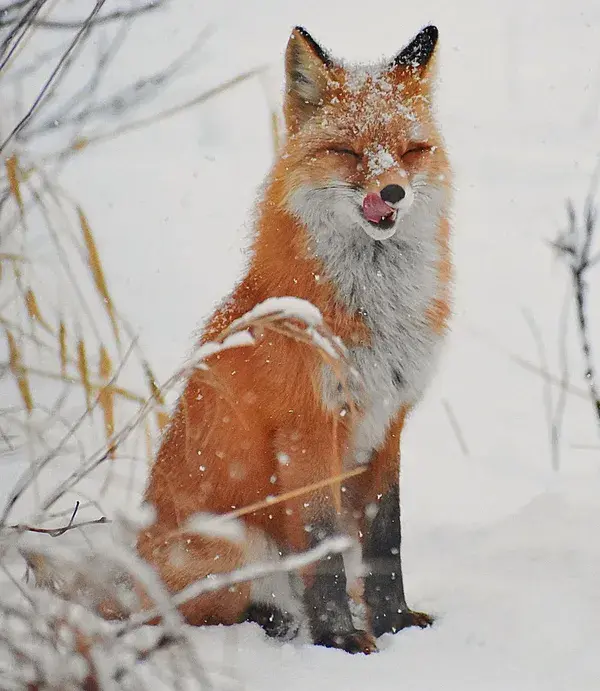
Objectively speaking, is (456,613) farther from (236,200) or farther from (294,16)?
(294,16)

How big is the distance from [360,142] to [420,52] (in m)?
0.46

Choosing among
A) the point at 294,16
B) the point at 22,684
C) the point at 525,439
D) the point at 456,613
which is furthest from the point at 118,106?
the point at 294,16

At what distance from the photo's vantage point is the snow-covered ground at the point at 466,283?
266cm

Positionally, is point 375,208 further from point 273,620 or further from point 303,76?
point 273,620

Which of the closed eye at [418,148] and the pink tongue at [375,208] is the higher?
the closed eye at [418,148]

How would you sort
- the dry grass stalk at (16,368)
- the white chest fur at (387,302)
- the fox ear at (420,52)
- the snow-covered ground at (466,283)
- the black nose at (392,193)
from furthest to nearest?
the fox ear at (420,52) → the white chest fur at (387,302) → the snow-covered ground at (466,283) → the black nose at (392,193) → the dry grass stalk at (16,368)

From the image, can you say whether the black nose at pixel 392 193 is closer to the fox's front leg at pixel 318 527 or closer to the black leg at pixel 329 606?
the fox's front leg at pixel 318 527

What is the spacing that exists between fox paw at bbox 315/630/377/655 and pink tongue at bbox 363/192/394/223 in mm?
1227

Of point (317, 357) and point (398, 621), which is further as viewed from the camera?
point (398, 621)

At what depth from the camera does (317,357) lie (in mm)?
2646

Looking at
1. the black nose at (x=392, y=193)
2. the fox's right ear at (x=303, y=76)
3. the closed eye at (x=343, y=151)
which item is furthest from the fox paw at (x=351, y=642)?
the fox's right ear at (x=303, y=76)

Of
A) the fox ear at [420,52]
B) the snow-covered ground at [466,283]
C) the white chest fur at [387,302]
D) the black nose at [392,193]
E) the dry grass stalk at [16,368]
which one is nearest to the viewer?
the dry grass stalk at [16,368]

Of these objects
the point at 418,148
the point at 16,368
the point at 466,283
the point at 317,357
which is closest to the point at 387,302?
the point at 317,357

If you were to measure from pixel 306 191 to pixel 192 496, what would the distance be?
3.19 ft
